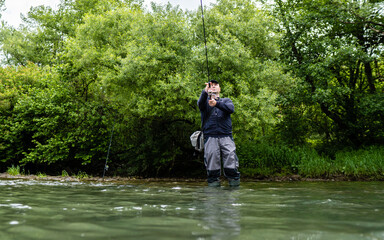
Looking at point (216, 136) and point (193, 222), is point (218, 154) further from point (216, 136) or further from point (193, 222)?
point (193, 222)

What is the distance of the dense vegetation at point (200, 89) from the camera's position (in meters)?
11.6

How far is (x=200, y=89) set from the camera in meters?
11.1

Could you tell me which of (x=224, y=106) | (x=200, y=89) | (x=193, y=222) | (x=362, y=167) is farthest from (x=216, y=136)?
(x=362, y=167)

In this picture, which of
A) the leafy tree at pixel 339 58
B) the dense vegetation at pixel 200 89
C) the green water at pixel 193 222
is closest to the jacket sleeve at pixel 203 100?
the green water at pixel 193 222

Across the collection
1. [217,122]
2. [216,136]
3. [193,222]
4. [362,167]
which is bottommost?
[362,167]

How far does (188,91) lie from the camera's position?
425 inches

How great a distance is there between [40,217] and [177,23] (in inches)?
411

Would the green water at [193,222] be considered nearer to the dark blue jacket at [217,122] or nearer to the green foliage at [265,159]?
the dark blue jacket at [217,122]

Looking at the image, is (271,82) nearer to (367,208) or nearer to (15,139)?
(367,208)

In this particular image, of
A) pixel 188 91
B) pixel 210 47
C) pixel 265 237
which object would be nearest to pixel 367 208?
pixel 265 237

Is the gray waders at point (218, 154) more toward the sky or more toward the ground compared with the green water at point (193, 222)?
more toward the sky

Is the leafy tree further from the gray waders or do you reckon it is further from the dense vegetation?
the gray waders

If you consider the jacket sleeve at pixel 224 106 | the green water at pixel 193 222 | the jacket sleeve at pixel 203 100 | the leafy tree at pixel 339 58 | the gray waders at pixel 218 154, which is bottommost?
the green water at pixel 193 222

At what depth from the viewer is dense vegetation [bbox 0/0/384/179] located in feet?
37.9
